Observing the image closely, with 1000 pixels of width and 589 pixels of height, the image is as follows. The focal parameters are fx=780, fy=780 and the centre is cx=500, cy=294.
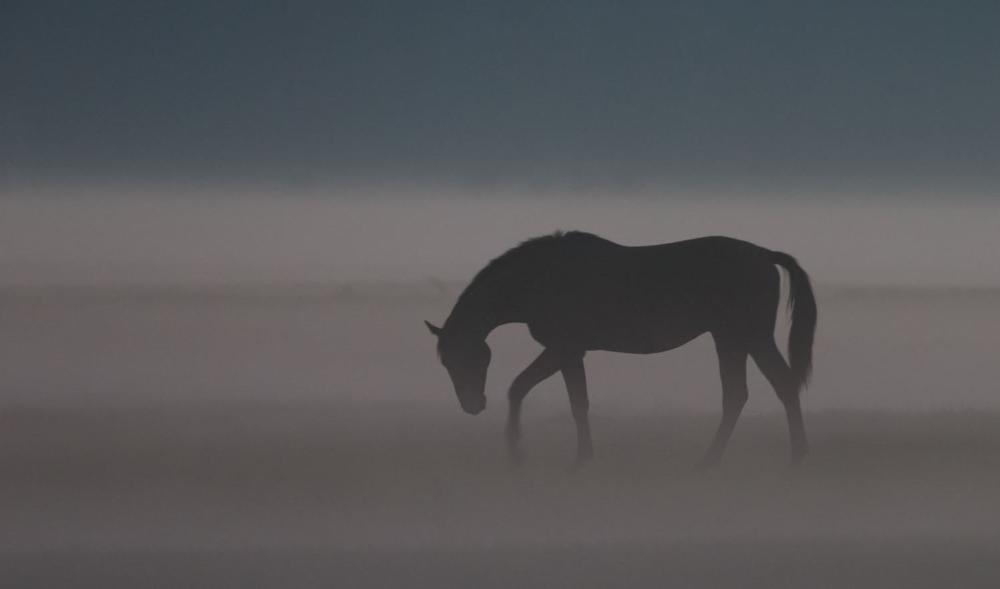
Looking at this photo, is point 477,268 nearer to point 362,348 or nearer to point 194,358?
point 362,348

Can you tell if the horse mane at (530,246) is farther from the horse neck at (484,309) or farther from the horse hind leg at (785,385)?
the horse hind leg at (785,385)

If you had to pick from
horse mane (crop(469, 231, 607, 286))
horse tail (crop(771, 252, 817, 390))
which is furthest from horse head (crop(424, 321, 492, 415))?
horse tail (crop(771, 252, 817, 390))

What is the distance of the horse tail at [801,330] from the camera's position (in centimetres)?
313

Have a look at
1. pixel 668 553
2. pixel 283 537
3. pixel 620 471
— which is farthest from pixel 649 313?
pixel 283 537

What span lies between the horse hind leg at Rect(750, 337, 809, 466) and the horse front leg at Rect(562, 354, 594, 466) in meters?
0.70

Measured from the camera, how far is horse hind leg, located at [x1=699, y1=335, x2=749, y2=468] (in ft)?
10.3

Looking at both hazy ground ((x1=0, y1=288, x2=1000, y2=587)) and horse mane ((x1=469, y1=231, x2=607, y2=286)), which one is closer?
hazy ground ((x1=0, y1=288, x2=1000, y2=587))

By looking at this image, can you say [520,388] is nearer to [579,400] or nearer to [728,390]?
[579,400]

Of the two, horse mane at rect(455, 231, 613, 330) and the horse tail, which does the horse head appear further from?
the horse tail

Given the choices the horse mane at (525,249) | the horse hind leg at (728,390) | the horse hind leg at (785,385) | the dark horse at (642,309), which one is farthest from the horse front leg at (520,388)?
the horse hind leg at (785,385)

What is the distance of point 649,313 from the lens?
10.2 feet

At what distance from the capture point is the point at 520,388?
320 cm

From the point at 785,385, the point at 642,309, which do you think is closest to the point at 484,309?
the point at 642,309

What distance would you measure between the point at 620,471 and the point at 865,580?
96 cm
